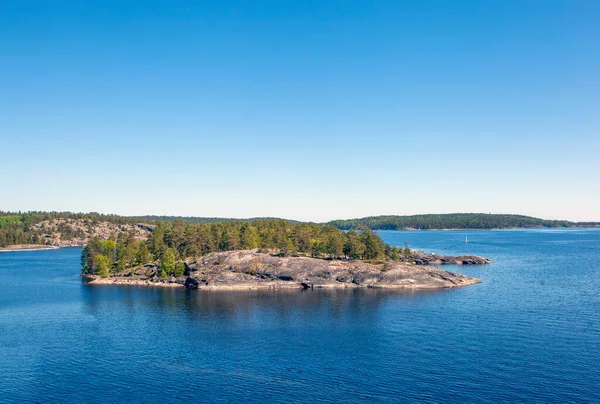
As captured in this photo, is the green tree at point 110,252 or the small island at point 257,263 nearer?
the small island at point 257,263

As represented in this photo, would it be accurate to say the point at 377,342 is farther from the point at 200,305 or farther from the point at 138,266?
the point at 138,266

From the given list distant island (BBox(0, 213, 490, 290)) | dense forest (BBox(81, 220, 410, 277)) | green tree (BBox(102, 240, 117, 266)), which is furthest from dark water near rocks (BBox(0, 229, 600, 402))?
green tree (BBox(102, 240, 117, 266))

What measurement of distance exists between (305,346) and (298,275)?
68.0m

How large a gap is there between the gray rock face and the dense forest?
1282 cm

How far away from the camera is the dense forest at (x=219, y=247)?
565 feet

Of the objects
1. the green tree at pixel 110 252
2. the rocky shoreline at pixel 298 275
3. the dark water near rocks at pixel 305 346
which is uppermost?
the green tree at pixel 110 252

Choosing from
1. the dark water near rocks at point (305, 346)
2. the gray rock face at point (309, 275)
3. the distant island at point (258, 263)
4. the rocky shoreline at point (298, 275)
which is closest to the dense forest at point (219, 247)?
the distant island at point (258, 263)

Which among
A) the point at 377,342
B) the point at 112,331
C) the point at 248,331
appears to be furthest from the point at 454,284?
the point at 112,331

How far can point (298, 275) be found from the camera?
152375mm

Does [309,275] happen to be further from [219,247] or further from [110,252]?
[110,252]

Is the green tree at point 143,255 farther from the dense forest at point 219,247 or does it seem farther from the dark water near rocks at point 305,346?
the dark water near rocks at point 305,346

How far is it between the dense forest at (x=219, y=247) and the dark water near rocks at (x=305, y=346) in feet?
111

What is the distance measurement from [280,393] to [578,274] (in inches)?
5905

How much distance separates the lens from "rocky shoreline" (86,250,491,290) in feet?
489
